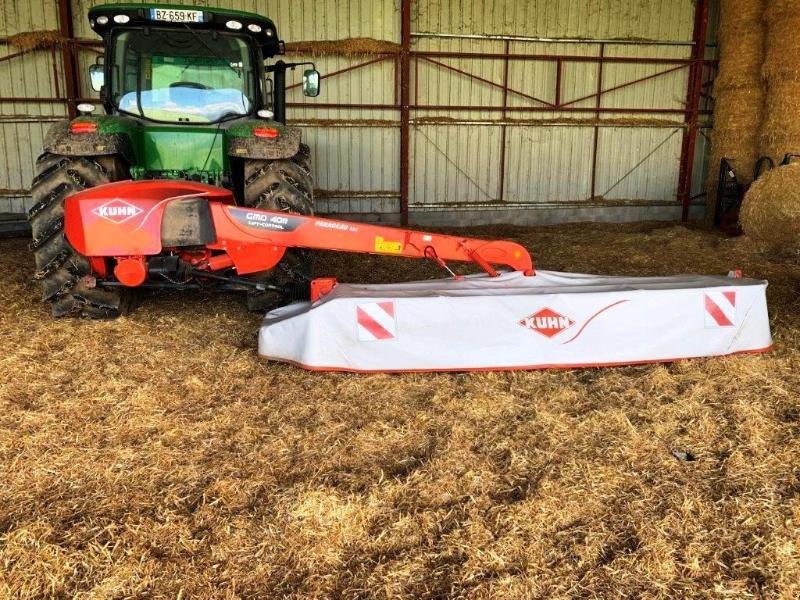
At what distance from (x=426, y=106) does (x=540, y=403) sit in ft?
26.2

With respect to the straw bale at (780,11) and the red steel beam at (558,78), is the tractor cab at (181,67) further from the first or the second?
the straw bale at (780,11)

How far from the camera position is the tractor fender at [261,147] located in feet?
14.5

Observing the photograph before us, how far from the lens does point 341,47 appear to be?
996 centimetres

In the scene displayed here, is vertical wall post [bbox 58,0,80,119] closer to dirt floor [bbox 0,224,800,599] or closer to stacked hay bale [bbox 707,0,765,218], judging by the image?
dirt floor [bbox 0,224,800,599]

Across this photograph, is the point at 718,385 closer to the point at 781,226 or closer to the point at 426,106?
the point at 781,226

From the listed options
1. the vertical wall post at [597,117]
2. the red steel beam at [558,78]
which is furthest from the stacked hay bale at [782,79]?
the red steel beam at [558,78]

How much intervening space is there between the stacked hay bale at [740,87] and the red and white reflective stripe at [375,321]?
840 centimetres

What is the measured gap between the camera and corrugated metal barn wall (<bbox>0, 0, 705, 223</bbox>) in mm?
9914

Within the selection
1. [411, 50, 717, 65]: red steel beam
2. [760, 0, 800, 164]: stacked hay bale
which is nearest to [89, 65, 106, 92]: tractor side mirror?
[411, 50, 717, 65]: red steel beam

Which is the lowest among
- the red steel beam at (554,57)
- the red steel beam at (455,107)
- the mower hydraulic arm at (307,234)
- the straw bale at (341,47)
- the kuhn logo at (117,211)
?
the mower hydraulic arm at (307,234)

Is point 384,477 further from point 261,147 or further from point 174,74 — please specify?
point 174,74

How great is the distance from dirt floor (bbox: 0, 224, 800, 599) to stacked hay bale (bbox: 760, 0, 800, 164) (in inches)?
251

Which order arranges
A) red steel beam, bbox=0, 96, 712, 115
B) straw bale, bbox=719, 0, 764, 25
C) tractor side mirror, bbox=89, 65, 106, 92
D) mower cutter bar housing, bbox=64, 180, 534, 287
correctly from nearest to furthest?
mower cutter bar housing, bbox=64, 180, 534, 287, tractor side mirror, bbox=89, 65, 106, 92, red steel beam, bbox=0, 96, 712, 115, straw bale, bbox=719, 0, 764, 25

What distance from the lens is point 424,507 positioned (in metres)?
2.37
